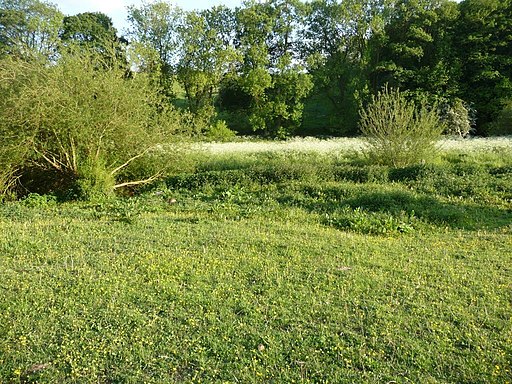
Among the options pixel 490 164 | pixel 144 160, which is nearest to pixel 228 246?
pixel 144 160

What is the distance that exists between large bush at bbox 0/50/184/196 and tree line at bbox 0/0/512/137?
→ 17.7 m

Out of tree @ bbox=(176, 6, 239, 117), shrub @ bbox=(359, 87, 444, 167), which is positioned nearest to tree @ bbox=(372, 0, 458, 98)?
tree @ bbox=(176, 6, 239, 117)

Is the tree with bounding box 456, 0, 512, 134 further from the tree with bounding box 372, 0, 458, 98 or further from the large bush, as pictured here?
the large bush

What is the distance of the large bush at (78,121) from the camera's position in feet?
36.4

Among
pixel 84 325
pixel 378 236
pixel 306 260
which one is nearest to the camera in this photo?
pixel 84 325

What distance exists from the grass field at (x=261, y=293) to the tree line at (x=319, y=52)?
23.8 meters

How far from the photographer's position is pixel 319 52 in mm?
A: 37500

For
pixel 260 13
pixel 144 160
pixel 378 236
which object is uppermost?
pixel 260 13

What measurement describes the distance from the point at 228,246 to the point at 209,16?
107ft

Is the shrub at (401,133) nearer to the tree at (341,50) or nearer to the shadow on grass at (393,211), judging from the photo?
the shadow on grass at (393,211)

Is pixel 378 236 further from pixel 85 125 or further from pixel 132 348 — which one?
pixel 85 125

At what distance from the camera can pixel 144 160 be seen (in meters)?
14.0

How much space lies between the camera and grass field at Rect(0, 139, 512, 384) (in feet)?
11.4

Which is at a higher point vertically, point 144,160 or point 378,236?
point 144,160
